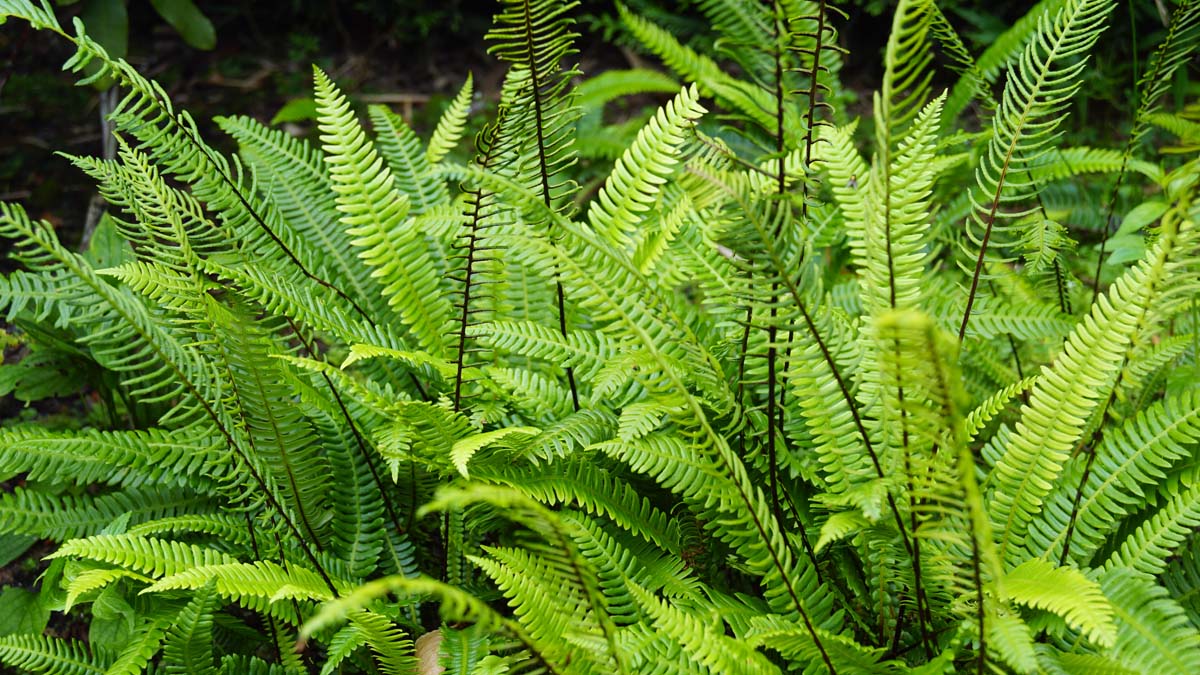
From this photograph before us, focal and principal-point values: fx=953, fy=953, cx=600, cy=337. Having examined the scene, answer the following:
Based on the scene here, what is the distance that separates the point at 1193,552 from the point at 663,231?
4.35ft

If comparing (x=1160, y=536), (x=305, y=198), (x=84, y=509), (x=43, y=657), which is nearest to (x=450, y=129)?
(x=305, y=198)

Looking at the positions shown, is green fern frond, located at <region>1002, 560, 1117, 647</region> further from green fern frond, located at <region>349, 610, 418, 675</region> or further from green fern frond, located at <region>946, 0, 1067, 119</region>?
green fern frond, located at <region>946, 0, 1067, 119</region>

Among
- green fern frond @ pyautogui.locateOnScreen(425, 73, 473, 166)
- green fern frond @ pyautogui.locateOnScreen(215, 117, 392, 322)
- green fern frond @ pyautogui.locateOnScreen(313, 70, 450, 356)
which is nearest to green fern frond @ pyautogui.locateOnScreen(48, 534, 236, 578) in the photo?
green fern frond @ pyautogui.locateOnScreen(313, 70, 450, 356)

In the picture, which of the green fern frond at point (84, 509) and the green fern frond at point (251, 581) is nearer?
the green fern frond at point (251, 581)

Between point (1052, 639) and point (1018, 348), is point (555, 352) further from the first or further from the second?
point (1018, 348)

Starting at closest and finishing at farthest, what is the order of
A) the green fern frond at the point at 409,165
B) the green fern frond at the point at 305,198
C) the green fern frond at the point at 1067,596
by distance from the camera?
the green fern frond at the point at 1067,596
the green fern frond at the point at 305,198
the green fern frond at the point at 409,165

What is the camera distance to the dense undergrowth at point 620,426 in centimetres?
162

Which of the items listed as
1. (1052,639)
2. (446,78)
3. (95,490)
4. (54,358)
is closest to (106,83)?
(54,358)

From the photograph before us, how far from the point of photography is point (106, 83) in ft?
10.2

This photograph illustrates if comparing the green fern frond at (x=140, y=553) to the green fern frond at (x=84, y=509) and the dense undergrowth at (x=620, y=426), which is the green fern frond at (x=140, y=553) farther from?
the green fern frond at (x=84, y=509)

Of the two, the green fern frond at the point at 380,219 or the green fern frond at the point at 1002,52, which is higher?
the green fern frond at the point at 1002,52

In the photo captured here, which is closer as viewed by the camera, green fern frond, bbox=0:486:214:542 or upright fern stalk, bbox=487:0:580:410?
upright fern stalk, bbox=487:0:580:410

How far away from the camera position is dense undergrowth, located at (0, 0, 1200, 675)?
5.32 feet

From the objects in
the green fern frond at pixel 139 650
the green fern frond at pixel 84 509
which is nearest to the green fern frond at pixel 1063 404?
the green fern frond at pixel 139 650
